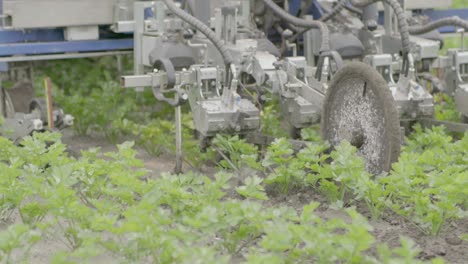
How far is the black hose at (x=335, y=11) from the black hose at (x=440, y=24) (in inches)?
23.5

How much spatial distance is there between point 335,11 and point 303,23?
31 centimetres

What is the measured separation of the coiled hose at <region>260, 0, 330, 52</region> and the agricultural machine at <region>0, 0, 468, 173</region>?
10 millimetres

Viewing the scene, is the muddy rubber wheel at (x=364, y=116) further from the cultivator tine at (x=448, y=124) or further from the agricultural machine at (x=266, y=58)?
the cultivator tine at (x=448, y=124)

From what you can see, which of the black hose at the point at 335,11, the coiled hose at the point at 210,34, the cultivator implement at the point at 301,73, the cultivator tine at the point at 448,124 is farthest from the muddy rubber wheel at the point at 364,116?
the black hose at the point at 335,11

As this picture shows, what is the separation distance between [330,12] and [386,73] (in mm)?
729

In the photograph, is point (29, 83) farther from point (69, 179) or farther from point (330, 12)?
point (69, 179)

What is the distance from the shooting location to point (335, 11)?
8.61 meters

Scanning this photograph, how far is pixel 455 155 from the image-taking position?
7098mm

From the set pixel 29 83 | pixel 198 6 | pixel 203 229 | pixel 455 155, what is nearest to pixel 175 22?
pixel 198 6

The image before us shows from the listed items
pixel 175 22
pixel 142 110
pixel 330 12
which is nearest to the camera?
pixel 175 22

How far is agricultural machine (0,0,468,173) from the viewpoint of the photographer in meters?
7.26

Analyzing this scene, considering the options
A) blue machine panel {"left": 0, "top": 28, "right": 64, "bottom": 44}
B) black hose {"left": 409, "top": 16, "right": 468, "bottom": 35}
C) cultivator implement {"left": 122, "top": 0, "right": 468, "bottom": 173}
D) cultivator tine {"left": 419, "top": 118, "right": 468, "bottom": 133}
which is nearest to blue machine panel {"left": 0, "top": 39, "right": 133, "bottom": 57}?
blue machine panel {"left": 0, "top": 28, "right": 64, "bottom": 44}

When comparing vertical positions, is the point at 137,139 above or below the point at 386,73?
below

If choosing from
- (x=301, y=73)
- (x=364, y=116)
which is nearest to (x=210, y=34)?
(x=301, y=73)
